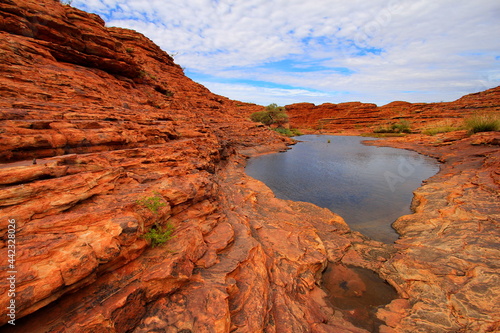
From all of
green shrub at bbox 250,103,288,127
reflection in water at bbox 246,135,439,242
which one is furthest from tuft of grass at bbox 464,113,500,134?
green shrub at bbox 250,103,288,127

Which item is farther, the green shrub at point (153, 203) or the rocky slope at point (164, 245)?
the green shrub at point (153, 203)

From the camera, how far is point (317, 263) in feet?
20.9

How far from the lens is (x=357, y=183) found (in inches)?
595

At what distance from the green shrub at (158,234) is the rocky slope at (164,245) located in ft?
0.44

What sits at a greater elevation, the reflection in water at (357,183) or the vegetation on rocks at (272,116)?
the vegetation on rocks at (272,116)

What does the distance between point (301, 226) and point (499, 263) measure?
531 cm

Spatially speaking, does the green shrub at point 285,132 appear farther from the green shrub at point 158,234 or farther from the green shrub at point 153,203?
the green shrub at point 158,234

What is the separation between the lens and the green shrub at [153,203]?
4636 mm

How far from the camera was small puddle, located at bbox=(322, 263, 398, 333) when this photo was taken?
4.98m

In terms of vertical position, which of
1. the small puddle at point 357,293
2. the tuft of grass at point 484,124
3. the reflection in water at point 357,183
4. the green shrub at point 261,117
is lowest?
the small puddle at point 357,293

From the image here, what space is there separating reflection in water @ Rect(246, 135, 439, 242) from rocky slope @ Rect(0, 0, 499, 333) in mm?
1127

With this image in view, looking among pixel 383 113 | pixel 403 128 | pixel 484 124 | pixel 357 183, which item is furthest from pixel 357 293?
pixel 383 113

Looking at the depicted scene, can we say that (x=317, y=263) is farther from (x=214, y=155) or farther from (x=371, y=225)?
(x=214, y=155)

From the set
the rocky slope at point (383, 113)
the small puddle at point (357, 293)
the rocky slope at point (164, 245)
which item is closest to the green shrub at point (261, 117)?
the rocky slope at point (383, 113)
